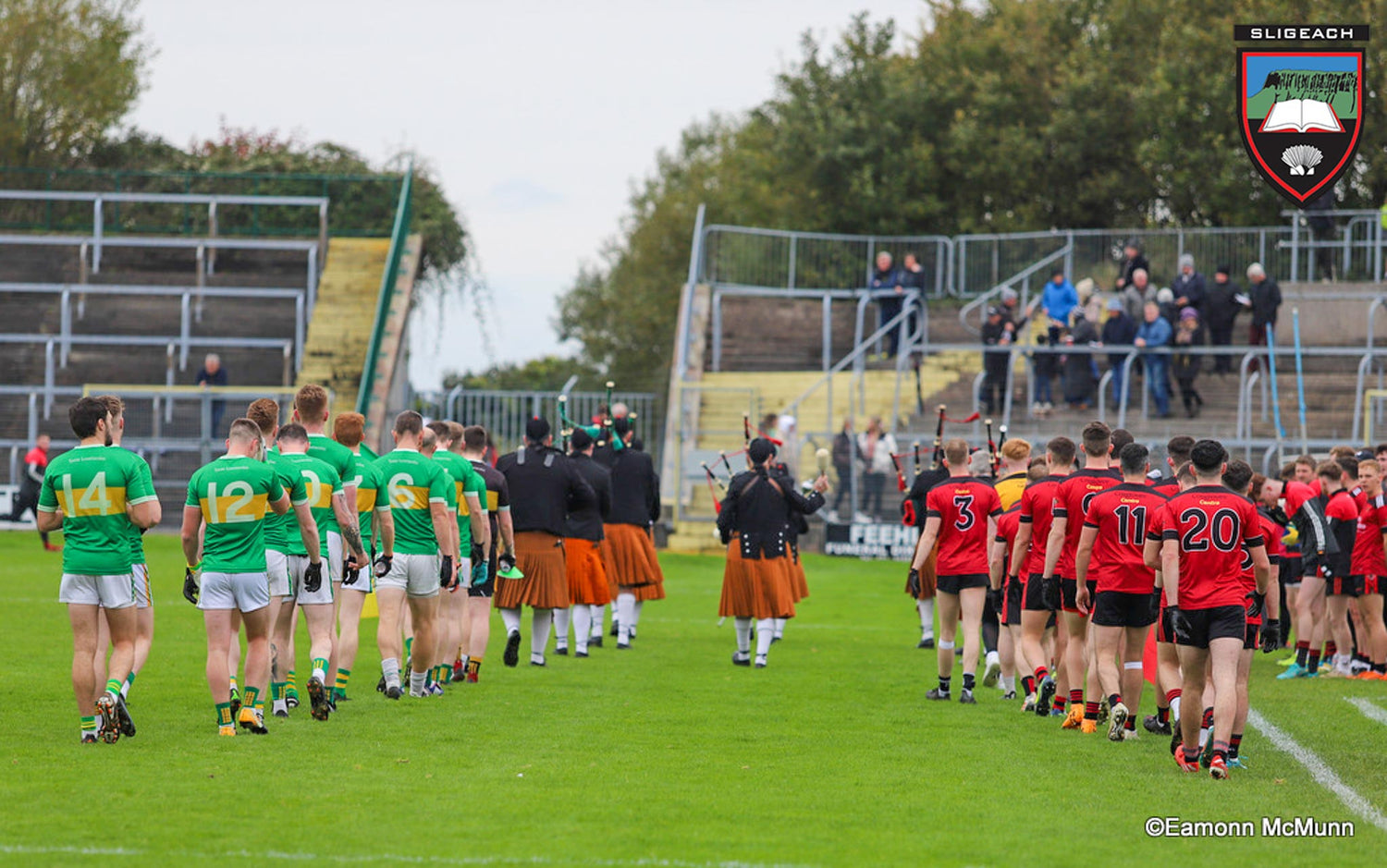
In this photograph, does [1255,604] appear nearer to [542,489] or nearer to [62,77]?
[542,489]

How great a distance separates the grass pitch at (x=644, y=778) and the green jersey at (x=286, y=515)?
1.21 m

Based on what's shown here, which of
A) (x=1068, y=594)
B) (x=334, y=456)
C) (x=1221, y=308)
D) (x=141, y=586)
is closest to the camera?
(x=141, y=586)

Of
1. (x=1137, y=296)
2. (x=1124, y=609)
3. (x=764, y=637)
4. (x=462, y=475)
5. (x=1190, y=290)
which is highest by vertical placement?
(x=1190, y=290)

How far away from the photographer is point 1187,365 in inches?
1085

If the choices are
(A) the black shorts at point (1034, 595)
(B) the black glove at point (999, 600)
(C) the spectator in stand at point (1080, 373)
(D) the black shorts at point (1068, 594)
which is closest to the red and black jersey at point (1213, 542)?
(D) the black shorts at point (1068, 594)

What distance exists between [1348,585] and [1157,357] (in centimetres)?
1317

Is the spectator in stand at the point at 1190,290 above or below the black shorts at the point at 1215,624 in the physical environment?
above

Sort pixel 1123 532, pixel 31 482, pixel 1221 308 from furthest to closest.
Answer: pixel 1221 308 → pixel 31 482 → pixel 1123 532

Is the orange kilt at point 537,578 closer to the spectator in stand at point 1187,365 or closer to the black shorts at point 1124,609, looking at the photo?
the black shorts at point 1124,609

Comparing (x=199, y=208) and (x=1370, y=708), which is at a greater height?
(x=199, y=208)

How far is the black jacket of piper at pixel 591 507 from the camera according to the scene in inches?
602

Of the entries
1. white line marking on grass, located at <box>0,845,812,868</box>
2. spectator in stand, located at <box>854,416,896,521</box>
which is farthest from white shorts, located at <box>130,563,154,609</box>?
spectator in stand, located at <box>854,416,896,521</box>

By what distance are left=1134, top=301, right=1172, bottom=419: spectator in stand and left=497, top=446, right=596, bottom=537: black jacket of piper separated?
1522 cm

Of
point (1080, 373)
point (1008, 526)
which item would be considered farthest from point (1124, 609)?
point (1080, 373)
